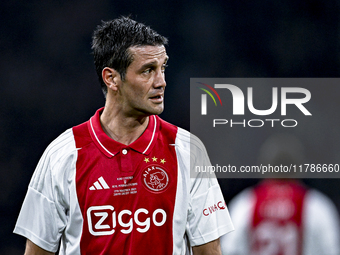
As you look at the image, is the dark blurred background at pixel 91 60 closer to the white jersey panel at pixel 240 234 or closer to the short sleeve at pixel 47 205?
the white jersey panel at pixel 240 234

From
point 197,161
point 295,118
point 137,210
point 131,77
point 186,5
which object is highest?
point 186,5

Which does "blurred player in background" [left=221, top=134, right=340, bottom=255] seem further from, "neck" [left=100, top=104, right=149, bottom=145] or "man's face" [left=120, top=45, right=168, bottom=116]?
"man's face" [left=120, top=45, right=168, bottom=116]

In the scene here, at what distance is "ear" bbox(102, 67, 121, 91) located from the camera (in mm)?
1887

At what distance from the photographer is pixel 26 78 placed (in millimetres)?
4332

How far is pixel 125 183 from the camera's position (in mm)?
1846

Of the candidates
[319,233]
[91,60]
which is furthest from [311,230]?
[91,60]

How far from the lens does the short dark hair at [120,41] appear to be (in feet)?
6.03

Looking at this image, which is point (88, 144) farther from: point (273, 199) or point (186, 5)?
point (186, 5)

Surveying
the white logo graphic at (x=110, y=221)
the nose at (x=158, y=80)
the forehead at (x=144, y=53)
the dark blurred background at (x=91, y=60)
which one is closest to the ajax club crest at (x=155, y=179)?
the white logo graphic at (x=110, y=221)

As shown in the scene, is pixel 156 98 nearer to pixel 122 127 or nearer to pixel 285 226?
pixel 122 127

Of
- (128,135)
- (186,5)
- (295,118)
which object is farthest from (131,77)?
(295,118)

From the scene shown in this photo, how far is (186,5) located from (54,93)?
5.51ft

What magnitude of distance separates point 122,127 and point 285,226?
1.52 metres

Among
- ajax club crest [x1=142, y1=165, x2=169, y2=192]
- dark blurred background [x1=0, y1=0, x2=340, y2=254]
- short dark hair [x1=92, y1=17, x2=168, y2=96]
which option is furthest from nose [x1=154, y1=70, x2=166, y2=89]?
dark blurred background [x1=0, y1=0, x2=340, y2=254]
